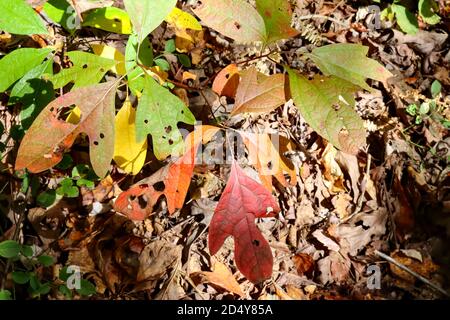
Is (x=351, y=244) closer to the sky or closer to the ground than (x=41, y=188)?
closer to the ground

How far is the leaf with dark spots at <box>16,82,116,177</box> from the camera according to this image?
125 cm

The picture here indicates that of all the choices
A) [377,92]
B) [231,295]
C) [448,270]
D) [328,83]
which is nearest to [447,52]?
[377,92]

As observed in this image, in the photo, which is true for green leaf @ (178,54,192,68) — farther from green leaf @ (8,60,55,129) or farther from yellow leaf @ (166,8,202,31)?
green leaf @ (8,60,55,129)

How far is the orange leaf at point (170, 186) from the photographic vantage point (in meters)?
1.38

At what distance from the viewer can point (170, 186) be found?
1.42 meters

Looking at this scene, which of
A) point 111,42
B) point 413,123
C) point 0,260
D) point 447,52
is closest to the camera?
point 0,260

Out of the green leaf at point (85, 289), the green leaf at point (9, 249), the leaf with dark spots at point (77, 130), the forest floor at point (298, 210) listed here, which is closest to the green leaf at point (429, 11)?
the forest floor at point (298, 210)

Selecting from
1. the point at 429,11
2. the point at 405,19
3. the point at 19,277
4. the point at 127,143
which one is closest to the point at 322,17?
the point at 405,19

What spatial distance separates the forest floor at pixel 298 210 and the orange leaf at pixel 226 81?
7 cm

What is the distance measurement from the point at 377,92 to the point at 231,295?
1.36 m

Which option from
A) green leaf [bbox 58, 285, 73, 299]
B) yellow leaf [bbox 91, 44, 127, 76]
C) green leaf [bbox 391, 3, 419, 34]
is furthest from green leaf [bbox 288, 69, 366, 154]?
green leaf [bbox 391, 3, 419, 34]

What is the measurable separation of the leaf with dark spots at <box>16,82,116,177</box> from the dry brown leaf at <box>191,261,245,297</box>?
2.35 ft

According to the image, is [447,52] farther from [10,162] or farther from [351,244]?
[10,162]

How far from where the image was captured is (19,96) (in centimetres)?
148
